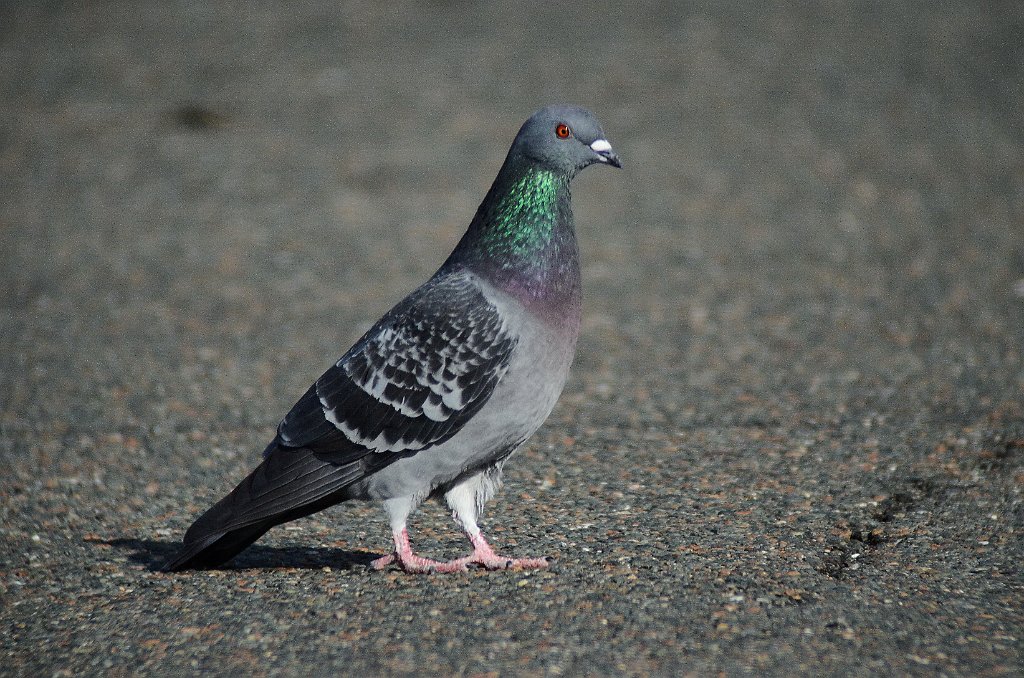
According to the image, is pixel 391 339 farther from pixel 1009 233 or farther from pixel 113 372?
pixel 1009 233

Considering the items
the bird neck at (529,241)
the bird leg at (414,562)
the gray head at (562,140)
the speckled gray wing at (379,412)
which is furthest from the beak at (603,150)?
the bird leg at (414,562)

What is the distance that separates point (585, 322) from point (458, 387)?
416cm

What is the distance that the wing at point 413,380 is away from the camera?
15.1 ft

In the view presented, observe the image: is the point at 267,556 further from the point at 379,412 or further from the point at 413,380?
the point at 413,380

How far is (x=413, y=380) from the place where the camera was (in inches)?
187

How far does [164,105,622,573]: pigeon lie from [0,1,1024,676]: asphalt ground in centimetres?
32

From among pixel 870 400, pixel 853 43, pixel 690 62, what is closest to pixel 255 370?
pixel 870 400

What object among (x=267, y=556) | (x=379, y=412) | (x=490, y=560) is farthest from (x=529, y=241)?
(x=267, y=556)

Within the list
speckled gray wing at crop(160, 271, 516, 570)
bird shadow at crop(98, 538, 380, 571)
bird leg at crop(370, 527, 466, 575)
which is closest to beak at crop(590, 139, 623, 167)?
speckled gray wing at crop(160, 271, 516, 570)

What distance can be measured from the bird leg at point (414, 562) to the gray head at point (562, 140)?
5.27ft

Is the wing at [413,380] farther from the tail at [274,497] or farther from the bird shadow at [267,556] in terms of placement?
the bird shadow at [267,556]

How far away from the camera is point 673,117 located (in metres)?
13.1

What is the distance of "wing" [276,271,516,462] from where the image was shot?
460 centimetres

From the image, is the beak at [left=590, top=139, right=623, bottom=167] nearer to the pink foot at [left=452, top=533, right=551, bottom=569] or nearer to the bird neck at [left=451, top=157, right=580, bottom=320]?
the bird neck at [left=451, top=157, right=580, bottom=320]
